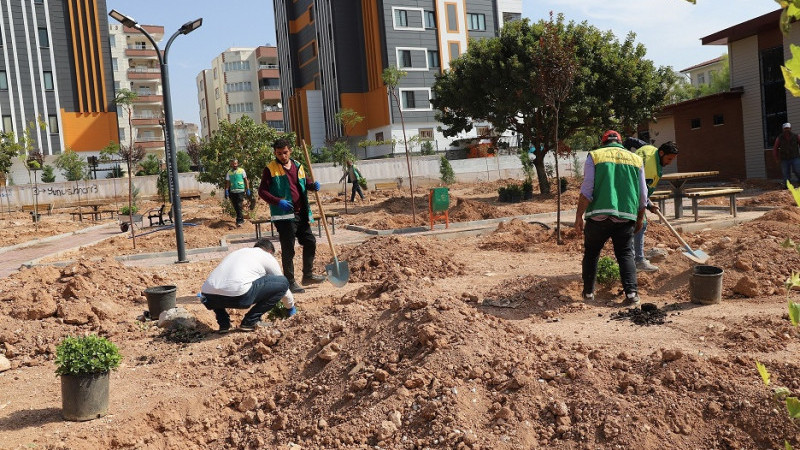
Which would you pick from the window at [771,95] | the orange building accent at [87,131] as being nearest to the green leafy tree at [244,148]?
the window at [771,95]

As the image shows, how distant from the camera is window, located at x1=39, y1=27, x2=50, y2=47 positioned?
47094 millimetres

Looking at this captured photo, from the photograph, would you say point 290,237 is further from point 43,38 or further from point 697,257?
point 43,38

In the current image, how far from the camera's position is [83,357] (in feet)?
15.7

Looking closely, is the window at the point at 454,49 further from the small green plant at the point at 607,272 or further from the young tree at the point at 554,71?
the small green plant at the point at 607,272

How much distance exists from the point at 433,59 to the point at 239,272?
150ft

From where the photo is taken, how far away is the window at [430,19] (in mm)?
49938

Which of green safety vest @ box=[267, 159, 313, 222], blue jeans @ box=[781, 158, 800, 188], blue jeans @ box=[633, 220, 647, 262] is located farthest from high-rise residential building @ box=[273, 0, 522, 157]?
blue jeans @ box=[633, 220, 647, 262]

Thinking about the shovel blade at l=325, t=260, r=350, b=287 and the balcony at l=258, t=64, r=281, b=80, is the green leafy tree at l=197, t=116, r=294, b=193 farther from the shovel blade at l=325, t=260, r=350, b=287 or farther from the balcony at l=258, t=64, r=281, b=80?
the balcony at l=258, t=64, r=281, b=80

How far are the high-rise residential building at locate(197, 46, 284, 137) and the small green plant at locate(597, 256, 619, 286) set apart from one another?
69.8 meters

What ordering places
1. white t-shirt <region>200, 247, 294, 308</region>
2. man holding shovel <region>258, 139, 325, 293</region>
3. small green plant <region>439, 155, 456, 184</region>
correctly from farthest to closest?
1. small green plant <region>439, 155, 456, 184</region>
2. man holding shovel <region>258, 139, 325, 293</region>
3. white t-shirt <region>200, 247, 294, 308</region>

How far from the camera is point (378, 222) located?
16844 mm

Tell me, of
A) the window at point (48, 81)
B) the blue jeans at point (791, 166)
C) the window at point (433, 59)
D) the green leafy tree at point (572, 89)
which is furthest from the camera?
the window at point (433, 59)

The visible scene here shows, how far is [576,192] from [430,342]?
60.3ft

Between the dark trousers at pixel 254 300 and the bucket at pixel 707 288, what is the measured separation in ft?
13.1
